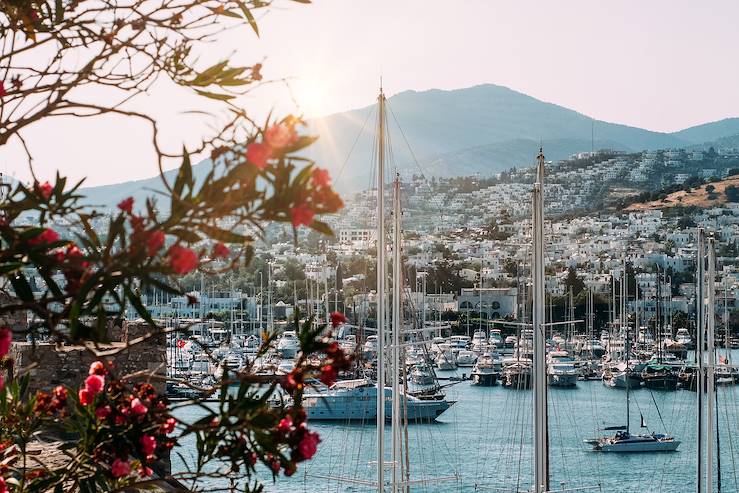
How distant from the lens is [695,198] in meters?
96.5

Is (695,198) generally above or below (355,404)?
above

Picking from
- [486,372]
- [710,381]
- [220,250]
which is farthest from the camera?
[486,372]

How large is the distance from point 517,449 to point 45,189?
32411 millimetres

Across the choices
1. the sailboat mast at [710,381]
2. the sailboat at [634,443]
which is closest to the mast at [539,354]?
the sailboat mast at [710,381]

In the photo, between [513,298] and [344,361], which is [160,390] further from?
[513,298]

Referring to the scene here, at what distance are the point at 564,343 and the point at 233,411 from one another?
170ft

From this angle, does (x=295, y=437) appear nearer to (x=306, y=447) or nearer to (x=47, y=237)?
(x=306, y=447)

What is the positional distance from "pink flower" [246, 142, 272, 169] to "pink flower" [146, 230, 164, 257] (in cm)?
23

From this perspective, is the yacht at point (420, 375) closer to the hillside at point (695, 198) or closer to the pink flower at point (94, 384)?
the pink flower at point (94, 384)

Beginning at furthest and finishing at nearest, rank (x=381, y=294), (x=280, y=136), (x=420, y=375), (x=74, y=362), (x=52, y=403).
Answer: (x=420, y=375), (x=381, y=294), (x=74, y=362), (x=52, y=403), (x=280, y=136)

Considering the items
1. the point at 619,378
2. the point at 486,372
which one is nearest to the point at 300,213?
the point at 486,372

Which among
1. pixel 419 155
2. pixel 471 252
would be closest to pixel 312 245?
pixel 471 252

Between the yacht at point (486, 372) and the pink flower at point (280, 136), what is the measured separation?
4498 cm

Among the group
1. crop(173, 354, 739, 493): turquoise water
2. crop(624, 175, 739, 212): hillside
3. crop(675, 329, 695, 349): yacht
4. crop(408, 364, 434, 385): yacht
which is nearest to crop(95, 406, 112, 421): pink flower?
crop(173, 354, 739, 493): turquoise water
